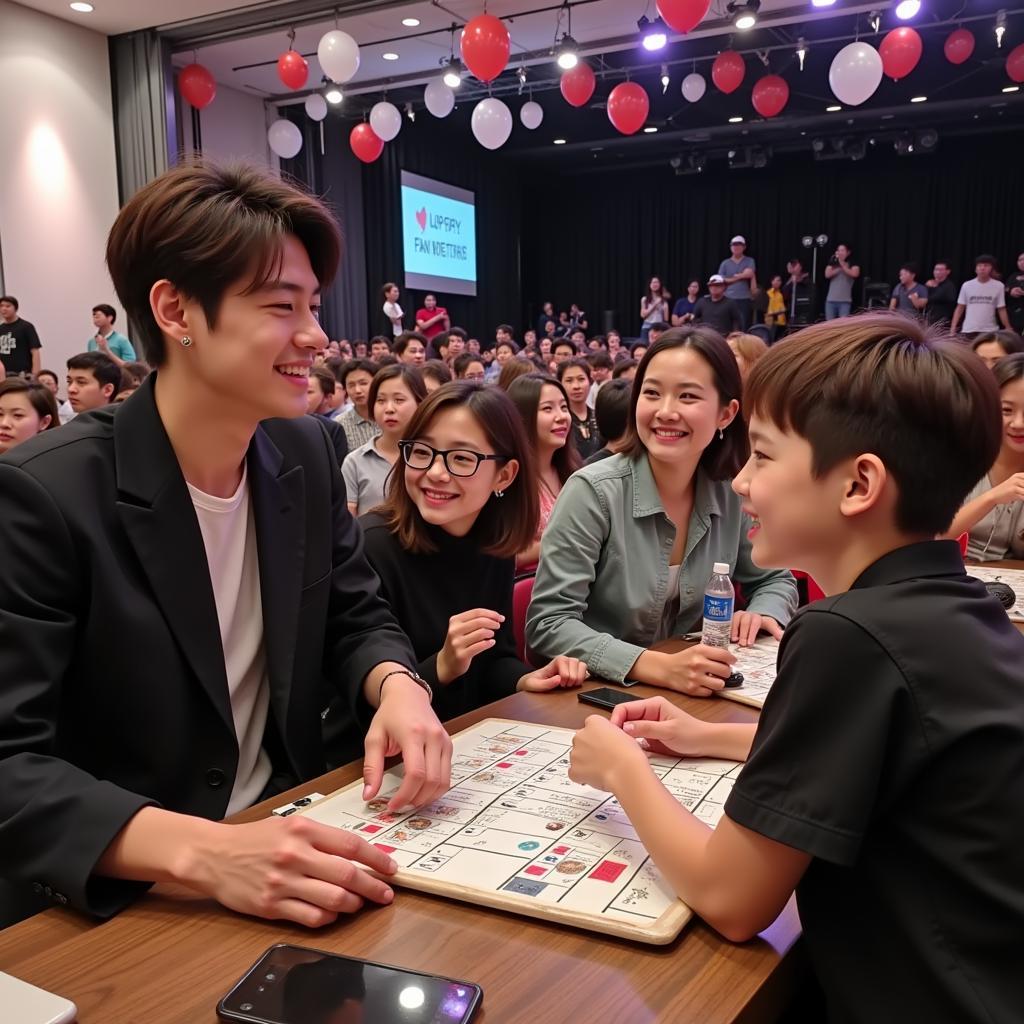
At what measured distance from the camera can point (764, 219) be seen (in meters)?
14.9

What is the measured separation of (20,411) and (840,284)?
1196cm

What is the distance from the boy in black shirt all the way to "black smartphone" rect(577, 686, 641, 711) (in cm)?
49

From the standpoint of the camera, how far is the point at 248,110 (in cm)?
1016

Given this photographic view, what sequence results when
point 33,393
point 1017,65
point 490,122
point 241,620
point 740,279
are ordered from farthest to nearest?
1. point 740,279
2. point 1017,65
3. point 490,122
4. point 33,393
5. point 241,620

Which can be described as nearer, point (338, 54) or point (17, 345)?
point (338, 54)

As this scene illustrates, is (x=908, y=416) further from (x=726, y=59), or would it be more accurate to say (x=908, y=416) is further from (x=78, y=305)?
(x=78, y=305)

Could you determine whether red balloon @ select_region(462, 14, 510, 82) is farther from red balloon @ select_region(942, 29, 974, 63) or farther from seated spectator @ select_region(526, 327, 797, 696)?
seated spectator @ select_region(526, 327, 797, 696)

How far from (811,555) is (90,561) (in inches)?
33.0

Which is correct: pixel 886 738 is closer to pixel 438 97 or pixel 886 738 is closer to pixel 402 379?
pixel 402 379

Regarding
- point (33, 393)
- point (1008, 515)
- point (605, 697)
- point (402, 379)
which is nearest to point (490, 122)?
point (402, 379)

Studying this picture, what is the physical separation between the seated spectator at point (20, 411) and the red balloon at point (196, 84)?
451 cm

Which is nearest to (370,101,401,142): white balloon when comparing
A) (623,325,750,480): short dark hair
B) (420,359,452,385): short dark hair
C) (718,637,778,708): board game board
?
(420,359,452,385): short dark hair

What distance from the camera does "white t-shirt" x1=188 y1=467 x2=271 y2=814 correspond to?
1.30m

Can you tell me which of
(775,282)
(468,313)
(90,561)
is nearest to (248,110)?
(468,313)
